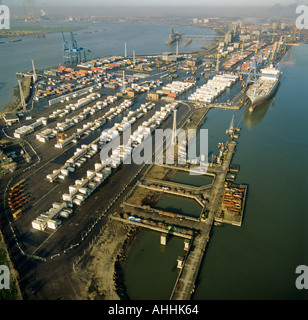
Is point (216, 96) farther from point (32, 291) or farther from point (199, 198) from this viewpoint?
point (32, 291)

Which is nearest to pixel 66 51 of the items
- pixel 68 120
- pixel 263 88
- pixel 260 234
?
pixel 68 120

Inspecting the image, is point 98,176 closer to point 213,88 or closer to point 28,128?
point 28,128

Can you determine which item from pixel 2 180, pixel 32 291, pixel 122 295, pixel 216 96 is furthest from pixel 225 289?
pixel 216 96

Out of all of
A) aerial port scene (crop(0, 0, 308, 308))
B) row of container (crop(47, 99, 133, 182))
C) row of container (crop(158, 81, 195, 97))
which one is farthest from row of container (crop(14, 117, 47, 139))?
row of container (crop(158, 81, 195, 97))

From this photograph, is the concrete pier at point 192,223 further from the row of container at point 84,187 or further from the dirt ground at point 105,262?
the row of container at point 84,187

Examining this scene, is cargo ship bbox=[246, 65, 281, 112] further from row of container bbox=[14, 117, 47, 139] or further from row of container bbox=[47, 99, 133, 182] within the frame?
row of container bbox=[14, 117, 47, 139]

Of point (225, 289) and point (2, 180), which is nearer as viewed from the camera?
point (225, 289)
